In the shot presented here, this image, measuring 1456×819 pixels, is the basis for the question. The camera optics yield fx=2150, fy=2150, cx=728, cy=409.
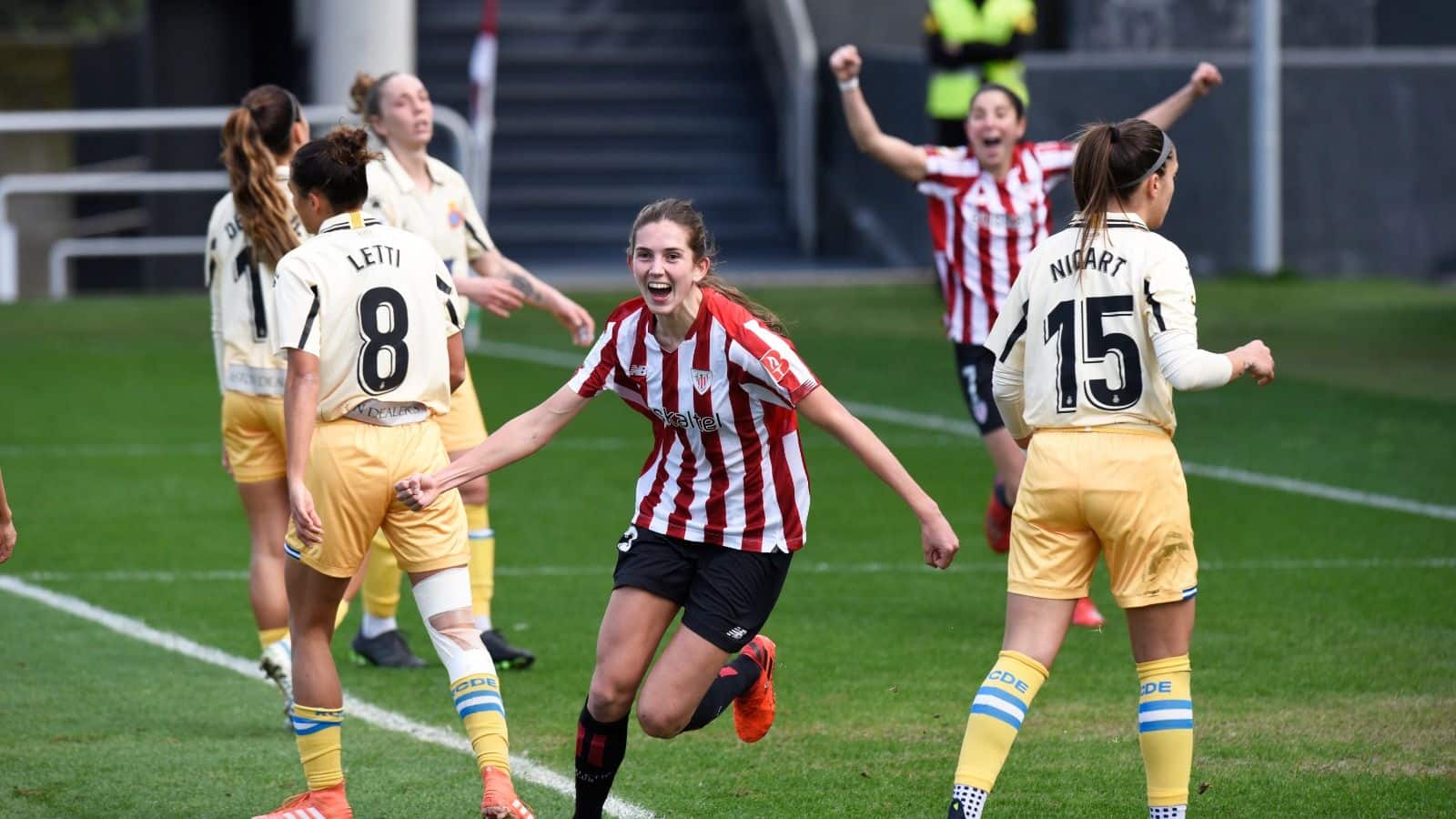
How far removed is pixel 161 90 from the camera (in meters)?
25.6

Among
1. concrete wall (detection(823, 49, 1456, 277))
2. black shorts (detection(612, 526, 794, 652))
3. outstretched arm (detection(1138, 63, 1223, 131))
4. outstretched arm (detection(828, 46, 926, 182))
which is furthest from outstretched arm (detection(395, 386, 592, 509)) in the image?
concrete wall (detection(823, 49, 1456, 277))

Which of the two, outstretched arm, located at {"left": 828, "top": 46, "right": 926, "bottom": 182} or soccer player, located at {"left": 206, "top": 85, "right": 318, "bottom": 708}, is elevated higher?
outstretched arm, located at {"left": 828, "top": 46, "right": 926, "bottom": 182}

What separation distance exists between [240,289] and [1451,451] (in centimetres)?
791

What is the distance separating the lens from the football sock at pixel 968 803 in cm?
544

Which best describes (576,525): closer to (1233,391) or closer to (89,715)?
(89,715)

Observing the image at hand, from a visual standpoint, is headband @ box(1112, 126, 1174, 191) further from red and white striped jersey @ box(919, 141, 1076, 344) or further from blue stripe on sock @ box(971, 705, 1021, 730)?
red and white striped jersey @ box(919, 141, 1076, 344)

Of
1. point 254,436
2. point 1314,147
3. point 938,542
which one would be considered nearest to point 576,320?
point 254,436

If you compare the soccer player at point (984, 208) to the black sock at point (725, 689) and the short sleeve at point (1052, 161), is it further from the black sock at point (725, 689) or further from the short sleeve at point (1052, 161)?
the black sock at point (725, 689)

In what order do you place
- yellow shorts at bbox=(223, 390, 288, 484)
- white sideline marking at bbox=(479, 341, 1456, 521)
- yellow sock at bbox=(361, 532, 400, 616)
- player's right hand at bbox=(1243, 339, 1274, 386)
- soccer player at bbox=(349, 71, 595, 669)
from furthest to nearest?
white sideline marking at bbox=(479, 341, 1456, 521), yellow sock at bbox=(361, 532, 400, 616), soccer player at bbox=(349, 71, 595, 669), yellow shorts at bbox=(223, 390, 288, 484), player's right hand at bbox=(1243, 339, 1274, 386)

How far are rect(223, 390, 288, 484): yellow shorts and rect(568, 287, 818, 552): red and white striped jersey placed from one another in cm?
170

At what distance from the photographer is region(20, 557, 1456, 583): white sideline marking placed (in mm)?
9750

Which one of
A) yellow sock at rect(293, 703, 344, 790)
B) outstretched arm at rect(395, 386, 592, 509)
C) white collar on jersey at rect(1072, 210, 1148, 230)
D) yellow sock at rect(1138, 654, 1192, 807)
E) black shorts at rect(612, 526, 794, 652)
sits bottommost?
yellow sock at rect(293, 703, 344, 790)

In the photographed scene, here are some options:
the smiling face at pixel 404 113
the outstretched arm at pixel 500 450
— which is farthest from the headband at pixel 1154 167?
the smiling face at pixel 404 113

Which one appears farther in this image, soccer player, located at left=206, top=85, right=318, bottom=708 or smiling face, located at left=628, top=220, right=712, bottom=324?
soccer player, located at left=206, top=85, right=318, bottom=708
